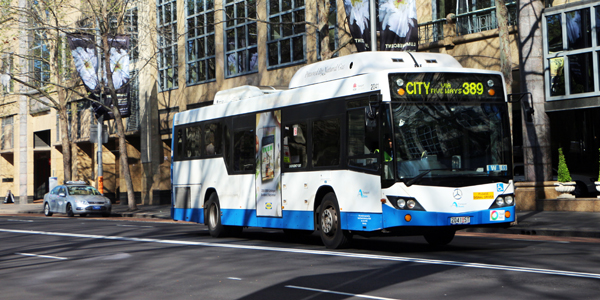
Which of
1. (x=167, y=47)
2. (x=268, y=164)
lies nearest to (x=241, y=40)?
(x=167, y=47)

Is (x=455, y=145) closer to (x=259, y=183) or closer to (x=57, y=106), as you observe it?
(x=259, y=183)

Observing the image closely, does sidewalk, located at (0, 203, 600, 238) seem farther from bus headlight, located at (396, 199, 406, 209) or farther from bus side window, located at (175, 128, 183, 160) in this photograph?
bus side window, located at (175, 128, 183, 160)

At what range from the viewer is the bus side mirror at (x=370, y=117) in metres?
12.1

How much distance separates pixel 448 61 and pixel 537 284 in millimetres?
6251

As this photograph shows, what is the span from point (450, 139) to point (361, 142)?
149 cm

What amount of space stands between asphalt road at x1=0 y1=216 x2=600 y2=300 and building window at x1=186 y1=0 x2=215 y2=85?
21.5m

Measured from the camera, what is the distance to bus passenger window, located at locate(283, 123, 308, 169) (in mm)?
14531

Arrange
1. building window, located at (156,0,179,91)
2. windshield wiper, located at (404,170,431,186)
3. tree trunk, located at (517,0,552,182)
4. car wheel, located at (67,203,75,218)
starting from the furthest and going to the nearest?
building window, located at (156,0,179,91) < car wheel, located at (67,203,75,218) < tree trunk, located at (517,0,552,182) < windshield wiper, located at (404,170,431,186)

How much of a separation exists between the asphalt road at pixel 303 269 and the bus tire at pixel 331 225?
244 mm

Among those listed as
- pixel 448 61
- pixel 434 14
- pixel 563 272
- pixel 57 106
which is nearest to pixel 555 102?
pixel 434 14

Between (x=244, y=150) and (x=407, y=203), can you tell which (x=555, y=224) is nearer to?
(x=407, y=203)

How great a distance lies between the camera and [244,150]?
16.7m

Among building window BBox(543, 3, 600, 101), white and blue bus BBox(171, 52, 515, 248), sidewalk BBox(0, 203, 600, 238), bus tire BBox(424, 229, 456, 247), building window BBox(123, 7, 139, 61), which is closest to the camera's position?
white and blue bus BBox(171, 52, 515, 248)

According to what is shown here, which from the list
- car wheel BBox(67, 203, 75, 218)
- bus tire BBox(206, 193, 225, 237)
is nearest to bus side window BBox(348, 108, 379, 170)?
bus tire BBox(206, 193, 225, 237)
